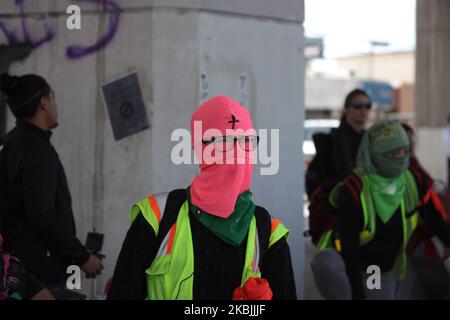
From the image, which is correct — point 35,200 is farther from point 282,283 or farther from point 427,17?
point 427,17

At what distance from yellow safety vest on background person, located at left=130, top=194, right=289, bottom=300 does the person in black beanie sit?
4.75ft

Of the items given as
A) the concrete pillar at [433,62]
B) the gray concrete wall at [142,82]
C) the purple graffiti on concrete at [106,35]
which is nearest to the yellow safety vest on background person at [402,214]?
the gray concrete wall at [142,82]

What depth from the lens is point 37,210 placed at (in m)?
4.04

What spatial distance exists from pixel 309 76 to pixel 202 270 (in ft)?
152

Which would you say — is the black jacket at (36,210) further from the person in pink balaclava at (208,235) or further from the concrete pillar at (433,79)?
the concrete pillar at (433,79)

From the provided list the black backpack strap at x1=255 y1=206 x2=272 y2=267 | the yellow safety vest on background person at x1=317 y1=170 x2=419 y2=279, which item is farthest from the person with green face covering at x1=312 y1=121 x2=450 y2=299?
the black backpack strap at x1=255 y1=206 x2=272 y2=267

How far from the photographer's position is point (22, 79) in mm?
4367

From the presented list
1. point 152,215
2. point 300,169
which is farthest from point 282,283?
point 300,169

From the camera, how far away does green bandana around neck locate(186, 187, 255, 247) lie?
106 inches

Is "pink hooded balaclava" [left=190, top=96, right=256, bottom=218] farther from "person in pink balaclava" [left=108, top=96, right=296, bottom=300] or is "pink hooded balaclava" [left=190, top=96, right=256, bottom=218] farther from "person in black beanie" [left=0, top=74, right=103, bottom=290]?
"person in black beanie" [left=0, top=74, right=103, bottom=290]

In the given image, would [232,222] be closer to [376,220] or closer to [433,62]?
[376,220]

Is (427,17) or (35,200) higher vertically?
(427,17)

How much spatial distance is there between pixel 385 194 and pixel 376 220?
0.55 feet

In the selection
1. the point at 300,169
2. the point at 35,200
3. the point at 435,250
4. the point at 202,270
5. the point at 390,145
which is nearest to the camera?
the point at 202,270
